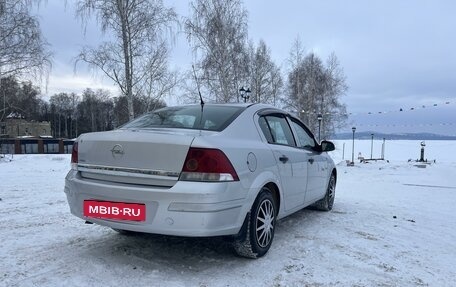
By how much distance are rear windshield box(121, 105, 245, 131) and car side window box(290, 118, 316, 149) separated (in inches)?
49.7

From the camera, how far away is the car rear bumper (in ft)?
9.61

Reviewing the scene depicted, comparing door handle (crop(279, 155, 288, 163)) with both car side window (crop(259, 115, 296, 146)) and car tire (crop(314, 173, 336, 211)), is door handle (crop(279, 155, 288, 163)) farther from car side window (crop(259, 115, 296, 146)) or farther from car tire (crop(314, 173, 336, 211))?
car tire (crop(314, 173, 336, 211))

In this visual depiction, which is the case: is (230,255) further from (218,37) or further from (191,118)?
(218,37)

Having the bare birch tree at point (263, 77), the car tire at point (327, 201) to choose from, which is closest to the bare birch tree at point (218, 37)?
the bare birch tree at point (263, 77)

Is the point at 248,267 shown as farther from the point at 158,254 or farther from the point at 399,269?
the point at 399,269

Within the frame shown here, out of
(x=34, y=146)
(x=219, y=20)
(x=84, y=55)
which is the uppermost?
(x=219, y=20)

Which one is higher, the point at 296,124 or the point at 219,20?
the point at 219,20

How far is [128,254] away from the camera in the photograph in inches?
140

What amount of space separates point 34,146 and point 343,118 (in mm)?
31227

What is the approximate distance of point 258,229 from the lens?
11.6 ft

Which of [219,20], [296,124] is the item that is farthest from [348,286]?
[219,20]

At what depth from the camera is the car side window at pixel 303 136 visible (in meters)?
4.94

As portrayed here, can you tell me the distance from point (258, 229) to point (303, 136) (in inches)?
77.4

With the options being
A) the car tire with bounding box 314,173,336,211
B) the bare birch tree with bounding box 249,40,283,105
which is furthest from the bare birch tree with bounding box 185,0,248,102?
the car tire with bounding box 314,173,336,211
